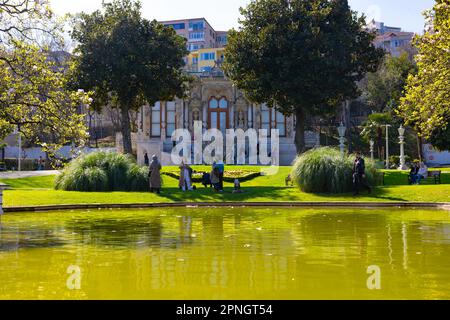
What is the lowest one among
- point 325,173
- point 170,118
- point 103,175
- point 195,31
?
point 103,175

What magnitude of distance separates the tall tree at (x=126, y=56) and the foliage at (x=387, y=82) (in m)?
37.1

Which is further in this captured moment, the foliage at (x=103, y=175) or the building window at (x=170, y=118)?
the building window at (x=170, y=118)

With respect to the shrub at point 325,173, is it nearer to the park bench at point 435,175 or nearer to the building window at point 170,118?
the park bench at point 435,175

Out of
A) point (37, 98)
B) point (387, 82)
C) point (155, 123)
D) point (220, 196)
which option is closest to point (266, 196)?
point (220, 196)

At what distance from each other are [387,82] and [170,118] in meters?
31.2

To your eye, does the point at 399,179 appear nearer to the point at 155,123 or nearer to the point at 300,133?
the point at 300,133

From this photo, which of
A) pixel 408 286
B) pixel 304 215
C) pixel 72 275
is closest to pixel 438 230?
pixel 304 215

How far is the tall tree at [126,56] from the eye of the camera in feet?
121

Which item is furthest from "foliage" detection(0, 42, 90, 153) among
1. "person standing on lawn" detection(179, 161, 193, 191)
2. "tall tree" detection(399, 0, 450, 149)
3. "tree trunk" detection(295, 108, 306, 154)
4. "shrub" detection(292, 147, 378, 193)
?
"tree trunk" detection(295, 108, 306, 154)

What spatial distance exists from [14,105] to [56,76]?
4.97 feet

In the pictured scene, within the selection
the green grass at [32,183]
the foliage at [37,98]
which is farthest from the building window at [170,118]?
the foliage at [37,98]

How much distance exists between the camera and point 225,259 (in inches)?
328

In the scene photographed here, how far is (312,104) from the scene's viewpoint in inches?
1419
